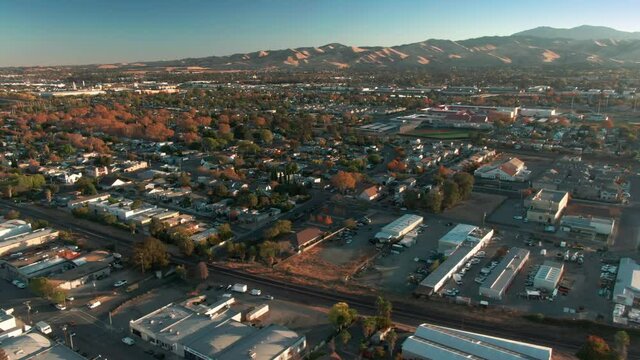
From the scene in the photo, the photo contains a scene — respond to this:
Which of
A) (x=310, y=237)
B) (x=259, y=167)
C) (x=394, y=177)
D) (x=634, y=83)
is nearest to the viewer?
(x=310, y=237)

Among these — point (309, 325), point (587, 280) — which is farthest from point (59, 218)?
point (587, 280)

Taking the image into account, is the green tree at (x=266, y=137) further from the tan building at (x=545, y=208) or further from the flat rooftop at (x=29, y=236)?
the tan building at (x=545, y=208)

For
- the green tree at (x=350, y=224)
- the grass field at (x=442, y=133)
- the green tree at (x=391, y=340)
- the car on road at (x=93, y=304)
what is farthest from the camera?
Result: the grass field at (x=442, y=133)

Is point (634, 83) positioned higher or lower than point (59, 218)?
higher

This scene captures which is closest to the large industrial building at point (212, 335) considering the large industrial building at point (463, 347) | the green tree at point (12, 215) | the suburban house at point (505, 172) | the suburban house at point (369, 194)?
the large industrial building at point (463, 347)

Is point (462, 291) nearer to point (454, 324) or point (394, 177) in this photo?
point (454, 324)

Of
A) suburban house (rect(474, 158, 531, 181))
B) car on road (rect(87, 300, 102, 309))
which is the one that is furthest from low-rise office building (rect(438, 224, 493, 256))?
car on road (rect(87, 300, 102, 309))

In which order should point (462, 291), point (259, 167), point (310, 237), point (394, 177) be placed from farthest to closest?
point (259, 167)
point (394, 177)
point (310, 237)
point (462, 291)
